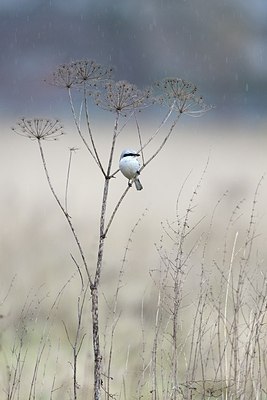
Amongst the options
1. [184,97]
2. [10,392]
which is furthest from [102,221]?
[10,392]

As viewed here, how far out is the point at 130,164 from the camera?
253 cm

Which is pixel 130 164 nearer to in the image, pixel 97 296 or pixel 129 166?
pixel 129 166

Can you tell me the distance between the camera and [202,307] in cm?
268

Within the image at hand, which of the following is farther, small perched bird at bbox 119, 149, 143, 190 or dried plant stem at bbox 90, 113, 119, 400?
small perched bird at bbox 119, 149, 143, 190

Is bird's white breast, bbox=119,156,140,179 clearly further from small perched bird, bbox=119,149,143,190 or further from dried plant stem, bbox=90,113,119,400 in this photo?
dried plant stem, bbox=90,113,119,400

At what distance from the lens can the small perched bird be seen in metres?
2.53

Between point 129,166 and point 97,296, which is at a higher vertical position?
point 129,166

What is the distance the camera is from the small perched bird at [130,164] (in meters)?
2.53

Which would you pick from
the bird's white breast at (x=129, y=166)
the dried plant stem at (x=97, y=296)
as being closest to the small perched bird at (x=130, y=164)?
the bird's white breast at (x=129, y=166)

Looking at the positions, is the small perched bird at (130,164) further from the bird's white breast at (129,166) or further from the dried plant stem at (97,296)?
the dried plant stem at (97,296)

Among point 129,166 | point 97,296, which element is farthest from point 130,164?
point 97,296

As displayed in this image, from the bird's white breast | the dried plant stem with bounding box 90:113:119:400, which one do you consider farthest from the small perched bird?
the dried plant stem with bounding box 90:113:119:400

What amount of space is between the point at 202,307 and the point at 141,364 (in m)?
0.40

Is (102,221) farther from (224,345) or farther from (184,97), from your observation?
(224,345)
